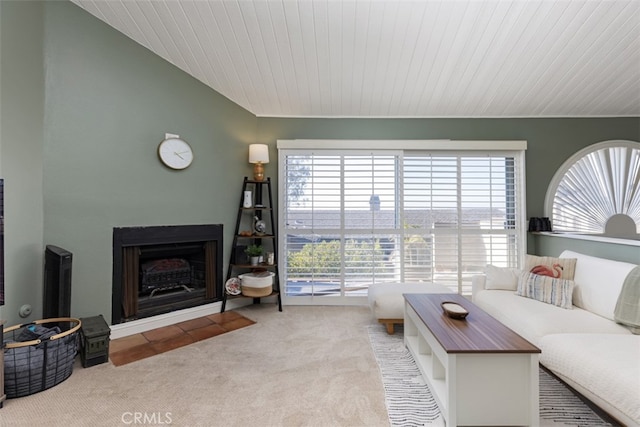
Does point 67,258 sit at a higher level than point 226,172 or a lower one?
lower

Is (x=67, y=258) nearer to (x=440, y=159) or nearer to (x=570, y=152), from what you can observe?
(x=440, y=159)

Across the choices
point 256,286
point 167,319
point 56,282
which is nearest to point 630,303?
point 256,286

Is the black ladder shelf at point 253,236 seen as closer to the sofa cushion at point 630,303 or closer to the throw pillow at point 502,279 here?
the throw pillow at point 502,279

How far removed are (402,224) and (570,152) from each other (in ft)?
7.66

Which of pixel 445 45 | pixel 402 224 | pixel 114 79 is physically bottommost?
pixel 402 224

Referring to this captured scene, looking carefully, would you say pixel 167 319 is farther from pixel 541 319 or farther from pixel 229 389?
pixel 541 319

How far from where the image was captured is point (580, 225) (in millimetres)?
3451

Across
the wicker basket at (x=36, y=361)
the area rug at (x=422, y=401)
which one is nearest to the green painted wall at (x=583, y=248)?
the area rug at (x=422, y=401)

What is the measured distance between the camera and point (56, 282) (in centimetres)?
198

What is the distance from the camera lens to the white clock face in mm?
2715

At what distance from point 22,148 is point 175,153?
42.2 inches

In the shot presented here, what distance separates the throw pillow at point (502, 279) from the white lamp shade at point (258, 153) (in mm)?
2805

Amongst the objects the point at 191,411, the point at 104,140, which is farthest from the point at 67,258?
the point at 191,411

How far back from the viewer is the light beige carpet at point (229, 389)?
5.00 ft
